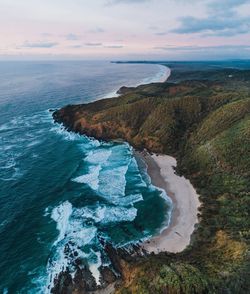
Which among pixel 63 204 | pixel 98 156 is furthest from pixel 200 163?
pixel 63 204

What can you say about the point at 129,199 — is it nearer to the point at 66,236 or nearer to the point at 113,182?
the point at 113,182

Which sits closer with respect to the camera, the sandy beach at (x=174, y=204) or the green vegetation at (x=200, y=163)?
the green vegetation at (x=200, y=163)

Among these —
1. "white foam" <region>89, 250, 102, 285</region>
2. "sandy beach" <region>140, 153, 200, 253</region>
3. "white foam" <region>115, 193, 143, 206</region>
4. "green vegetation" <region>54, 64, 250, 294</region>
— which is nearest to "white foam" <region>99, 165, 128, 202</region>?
"white foam" <region>115, 193, 143, 206</region>

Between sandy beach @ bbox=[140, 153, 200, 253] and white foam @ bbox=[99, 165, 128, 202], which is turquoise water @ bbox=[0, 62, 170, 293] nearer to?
A: white foam @ bbox=[99, 165, 128, 202]

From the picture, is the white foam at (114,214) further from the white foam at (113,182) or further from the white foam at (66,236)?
the white foam at (113,182)

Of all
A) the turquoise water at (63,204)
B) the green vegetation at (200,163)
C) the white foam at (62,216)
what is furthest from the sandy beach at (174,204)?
the white foam at (62,216)
